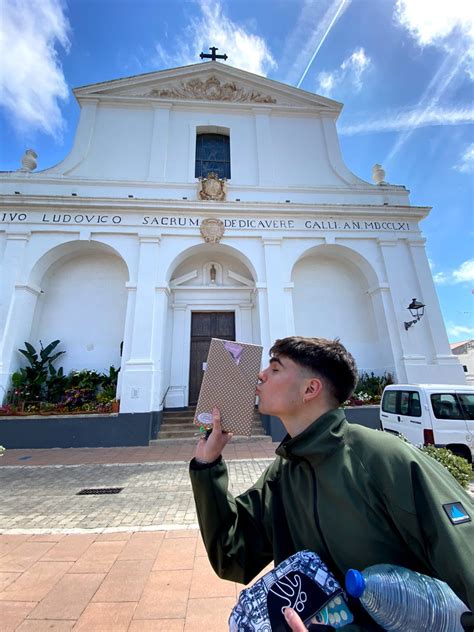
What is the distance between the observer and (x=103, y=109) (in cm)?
1145

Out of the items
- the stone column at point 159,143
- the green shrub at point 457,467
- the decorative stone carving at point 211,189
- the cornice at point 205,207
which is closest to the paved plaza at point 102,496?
the green shrub at point 457,467

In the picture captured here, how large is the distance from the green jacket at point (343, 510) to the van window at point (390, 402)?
543cm

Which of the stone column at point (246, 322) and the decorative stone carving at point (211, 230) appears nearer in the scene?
the decorative stone carving at point (211, 230)

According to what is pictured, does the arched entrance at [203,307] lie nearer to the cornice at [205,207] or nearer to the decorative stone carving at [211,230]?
the decorative stone carving at [211,230]

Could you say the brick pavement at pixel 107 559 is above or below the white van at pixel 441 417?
below

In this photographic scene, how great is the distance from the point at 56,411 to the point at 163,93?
12604 mm

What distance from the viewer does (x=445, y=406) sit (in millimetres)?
4902

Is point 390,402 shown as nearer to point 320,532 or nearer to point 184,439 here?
point 184,439

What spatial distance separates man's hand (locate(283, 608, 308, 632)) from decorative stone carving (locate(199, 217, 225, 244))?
361 inches

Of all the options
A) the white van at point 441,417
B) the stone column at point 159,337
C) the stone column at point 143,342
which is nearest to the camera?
the white van at point 441,417

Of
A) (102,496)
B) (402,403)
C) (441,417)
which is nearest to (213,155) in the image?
(402,403)

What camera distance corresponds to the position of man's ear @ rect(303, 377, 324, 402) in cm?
116

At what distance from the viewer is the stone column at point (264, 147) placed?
10656 mm

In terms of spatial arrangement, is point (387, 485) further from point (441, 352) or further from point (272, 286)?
point (441, 352)
